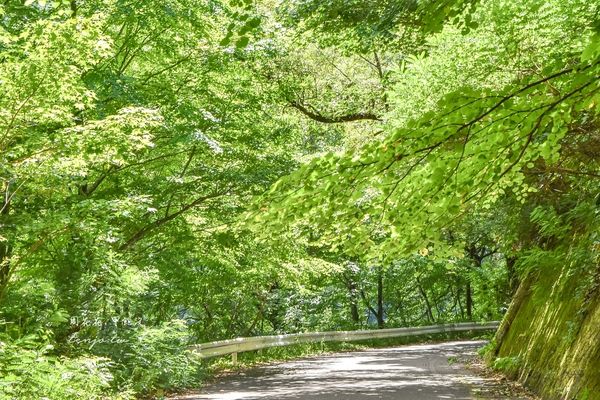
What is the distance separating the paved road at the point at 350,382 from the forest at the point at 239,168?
110 centimetres

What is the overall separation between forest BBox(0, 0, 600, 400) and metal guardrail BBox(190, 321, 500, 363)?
1.48 metres

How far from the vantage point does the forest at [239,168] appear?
4039 millimetres

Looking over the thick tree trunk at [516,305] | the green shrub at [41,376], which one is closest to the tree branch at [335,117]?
the thick tree trunk at [516,305]

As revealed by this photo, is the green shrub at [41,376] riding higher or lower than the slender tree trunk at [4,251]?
lower

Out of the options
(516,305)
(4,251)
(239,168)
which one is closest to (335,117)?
(239,168)

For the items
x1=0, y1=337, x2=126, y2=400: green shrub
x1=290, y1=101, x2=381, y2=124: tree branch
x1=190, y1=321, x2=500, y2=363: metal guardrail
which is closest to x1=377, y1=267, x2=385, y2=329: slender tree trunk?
x1=190, y1=321, x2=500, y2=363: metal guardrail

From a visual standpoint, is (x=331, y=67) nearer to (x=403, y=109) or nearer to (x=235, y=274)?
(x=235, y=274)

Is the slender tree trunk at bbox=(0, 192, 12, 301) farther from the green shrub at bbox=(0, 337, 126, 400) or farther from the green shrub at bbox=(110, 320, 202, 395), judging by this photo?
the green shrub at bbox=(110, 320, 202, 395)

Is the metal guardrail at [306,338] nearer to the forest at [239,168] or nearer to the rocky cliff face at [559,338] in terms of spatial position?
the forest at [239,168]

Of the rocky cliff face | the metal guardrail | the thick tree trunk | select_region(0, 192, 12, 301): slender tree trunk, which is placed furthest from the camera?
the metal guardrail

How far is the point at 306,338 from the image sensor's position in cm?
2205

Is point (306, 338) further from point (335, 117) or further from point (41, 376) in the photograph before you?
point (41, 376)

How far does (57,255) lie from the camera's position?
10625mm

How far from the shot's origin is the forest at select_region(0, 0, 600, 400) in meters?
4.04
